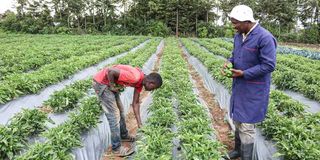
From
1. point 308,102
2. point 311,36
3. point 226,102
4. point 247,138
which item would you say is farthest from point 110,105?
point 311,36

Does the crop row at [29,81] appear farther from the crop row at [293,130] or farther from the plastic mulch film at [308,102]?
the plastic mulch film at [308,102]

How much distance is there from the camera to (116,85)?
17.6ft

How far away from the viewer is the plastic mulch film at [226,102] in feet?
17.0

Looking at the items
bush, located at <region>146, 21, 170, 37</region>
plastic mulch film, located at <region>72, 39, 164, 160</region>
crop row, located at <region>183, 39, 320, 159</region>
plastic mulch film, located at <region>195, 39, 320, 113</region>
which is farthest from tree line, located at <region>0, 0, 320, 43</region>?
plastic mulch film, located at <region>72, 39, 164, 160</region>

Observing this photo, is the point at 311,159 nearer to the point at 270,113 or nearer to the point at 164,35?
the point at 270,113

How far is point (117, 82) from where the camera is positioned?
5312 mm

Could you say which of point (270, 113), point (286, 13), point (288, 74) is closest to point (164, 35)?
point (286, 13)

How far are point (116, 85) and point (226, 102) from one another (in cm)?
441

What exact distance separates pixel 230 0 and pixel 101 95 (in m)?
55.0

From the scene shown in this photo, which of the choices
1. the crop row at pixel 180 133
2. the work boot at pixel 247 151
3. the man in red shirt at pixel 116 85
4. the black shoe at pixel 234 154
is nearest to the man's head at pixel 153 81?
the man in red shirt at pixel 116 85

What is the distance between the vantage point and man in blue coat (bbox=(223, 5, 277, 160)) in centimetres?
431

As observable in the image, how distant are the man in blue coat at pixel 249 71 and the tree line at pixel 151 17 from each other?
43360 mm

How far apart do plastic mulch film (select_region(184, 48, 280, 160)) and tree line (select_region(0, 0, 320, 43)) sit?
34714 mm

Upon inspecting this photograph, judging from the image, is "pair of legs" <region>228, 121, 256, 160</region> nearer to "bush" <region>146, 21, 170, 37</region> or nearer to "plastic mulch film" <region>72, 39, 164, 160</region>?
"plastic mulch film" <region>72, 39, 164, 160</region>
